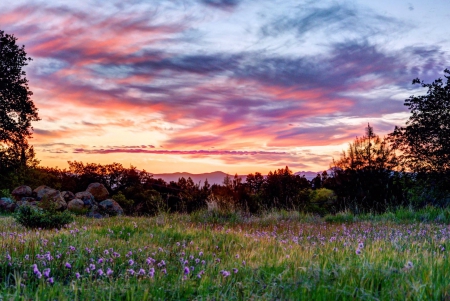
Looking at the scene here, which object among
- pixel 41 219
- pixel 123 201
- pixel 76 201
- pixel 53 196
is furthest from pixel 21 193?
pixel 41 219

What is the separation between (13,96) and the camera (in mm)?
27141

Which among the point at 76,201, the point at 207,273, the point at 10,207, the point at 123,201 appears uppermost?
the point at 207,273

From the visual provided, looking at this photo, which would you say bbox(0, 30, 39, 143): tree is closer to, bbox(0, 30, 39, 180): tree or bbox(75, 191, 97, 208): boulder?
bbox(0, 30, 39, 180): tree

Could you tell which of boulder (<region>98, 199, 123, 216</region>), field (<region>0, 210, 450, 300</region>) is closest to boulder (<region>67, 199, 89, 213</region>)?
boulder (<region>98, 199, 123, 216</region>)

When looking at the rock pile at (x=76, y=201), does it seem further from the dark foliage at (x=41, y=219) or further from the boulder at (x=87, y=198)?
the dark foliage at (x=41, y=219)

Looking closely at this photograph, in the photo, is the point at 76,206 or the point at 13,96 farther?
the point at 13,96

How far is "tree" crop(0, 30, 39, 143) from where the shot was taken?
88.1 feet

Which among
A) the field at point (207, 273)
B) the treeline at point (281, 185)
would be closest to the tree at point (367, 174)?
the treeline at point (281, 185)

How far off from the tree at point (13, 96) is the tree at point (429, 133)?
2357cm

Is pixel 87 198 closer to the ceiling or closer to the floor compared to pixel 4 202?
closer to the ceiling

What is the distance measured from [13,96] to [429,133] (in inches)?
1003

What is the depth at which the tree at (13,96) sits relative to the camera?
2684cm

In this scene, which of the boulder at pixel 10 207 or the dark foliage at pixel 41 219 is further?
the boulder at pixel 10 207

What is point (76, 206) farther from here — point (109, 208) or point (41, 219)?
point (41, 219)
